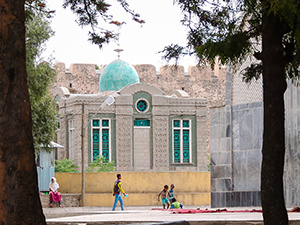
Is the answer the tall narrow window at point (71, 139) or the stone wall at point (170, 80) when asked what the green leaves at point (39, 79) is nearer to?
the tall narrow window at point (71, 139)

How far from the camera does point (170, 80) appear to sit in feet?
200

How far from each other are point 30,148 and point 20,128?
26 cm

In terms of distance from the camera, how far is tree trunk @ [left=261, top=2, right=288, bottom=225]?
31.6ft

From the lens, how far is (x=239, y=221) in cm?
1242

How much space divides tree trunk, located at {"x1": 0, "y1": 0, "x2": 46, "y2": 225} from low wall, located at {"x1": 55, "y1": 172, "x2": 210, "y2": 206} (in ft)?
97.0

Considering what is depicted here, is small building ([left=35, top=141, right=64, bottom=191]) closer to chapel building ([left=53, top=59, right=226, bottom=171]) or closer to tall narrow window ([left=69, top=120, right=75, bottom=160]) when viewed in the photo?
chapel building ([left=53, top=59, right=226, bottom=171])

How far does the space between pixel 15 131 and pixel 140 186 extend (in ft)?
101

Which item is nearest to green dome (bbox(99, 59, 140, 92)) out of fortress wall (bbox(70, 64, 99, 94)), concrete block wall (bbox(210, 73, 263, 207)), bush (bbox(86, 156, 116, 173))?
bush (bbox(86, 156, 116, 173))

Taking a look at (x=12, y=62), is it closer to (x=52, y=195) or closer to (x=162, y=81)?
(x=52, y=195)

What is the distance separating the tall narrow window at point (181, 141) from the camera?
4678 cm

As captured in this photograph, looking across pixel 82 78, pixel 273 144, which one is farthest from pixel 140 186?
pixel 273 144

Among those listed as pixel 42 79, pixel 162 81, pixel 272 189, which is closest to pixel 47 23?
pixel 42 79

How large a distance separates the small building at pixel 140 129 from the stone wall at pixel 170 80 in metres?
11.2

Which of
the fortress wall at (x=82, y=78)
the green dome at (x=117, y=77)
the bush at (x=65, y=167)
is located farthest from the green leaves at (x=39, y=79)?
the fortress wall at (x=82, y=78)
